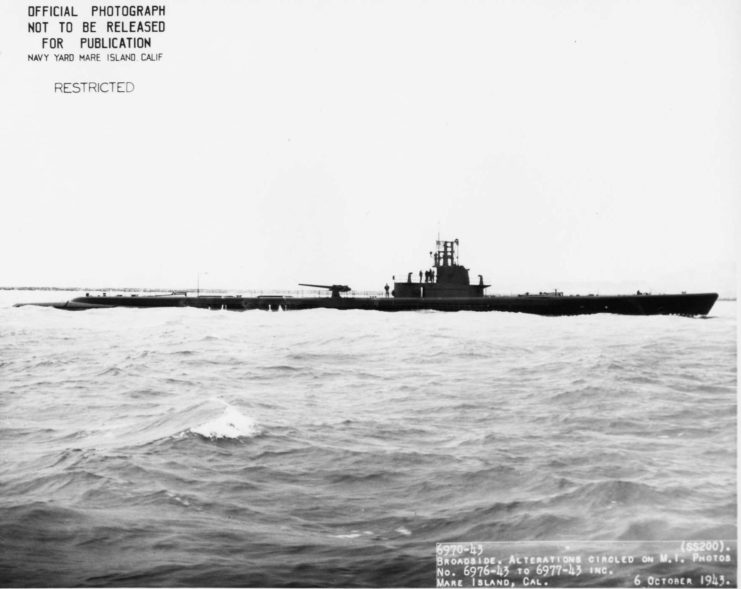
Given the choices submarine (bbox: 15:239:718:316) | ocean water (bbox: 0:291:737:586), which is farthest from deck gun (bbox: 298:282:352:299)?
Answer: ocean water (bbox: 0:291:737:586)

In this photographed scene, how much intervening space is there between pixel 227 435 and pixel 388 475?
2.81 m

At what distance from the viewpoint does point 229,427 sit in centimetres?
982

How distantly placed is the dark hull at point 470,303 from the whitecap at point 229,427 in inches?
900

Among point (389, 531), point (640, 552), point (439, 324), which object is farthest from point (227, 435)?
point (439, 324)

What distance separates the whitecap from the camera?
9492mm

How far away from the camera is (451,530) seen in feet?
23.8

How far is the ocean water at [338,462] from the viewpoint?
6.84 m

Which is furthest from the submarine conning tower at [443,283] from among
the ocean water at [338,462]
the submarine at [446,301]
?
the ocean water at [338,462]

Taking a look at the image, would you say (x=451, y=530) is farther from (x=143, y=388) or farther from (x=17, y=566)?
(x=143, y=388)

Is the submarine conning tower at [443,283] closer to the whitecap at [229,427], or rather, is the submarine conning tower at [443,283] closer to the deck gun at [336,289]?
the deck gun at [336,289]

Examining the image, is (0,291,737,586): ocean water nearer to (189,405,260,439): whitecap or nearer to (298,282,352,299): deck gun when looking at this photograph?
(189,405,260,439): whitecap

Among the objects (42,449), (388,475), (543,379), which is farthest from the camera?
(543,379)

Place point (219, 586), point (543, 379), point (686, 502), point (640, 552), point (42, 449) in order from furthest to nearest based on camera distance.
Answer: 1. point (543, 379)
2. point (42, 449)
3. point (686, 502)
4. point (640, 552)
5. point (219, 586)

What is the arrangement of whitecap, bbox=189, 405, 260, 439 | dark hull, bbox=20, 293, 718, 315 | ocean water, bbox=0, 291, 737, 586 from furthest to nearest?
1. dark hull, bbox=20, 293, 718, 315
2. whitecap, bbox=189, 405, 260, 439
3. ocean water, bbox=0, 291, 737, 586
